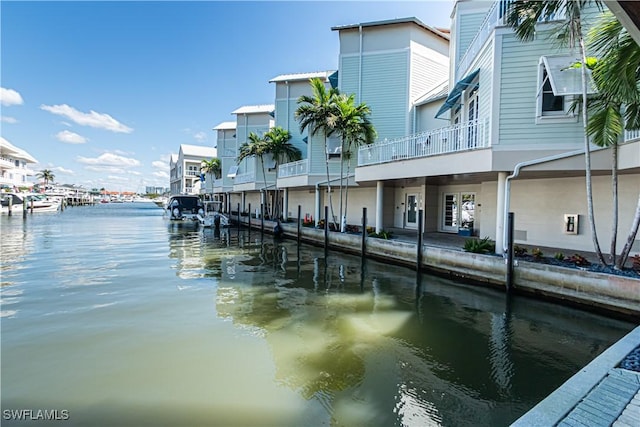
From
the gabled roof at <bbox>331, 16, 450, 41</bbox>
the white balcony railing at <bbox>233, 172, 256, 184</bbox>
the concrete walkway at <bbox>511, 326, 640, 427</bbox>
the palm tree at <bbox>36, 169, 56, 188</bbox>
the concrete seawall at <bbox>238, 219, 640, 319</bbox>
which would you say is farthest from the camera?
the palm tree at <bbox>36, 169, 56, 188</bbox>

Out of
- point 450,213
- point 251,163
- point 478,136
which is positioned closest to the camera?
point 478,136

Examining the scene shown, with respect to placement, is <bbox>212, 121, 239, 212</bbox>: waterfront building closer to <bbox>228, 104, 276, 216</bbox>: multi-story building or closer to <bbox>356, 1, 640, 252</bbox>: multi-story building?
<bbox>228, 104, 276, 216</bbox>: multi-story building

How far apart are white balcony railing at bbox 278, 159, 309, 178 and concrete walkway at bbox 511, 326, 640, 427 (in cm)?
1837

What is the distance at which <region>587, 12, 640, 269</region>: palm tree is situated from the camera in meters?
6.58

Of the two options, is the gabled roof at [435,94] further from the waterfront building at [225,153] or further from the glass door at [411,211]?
the waterfront building at [225,153]

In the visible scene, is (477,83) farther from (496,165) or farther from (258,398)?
(258,398)

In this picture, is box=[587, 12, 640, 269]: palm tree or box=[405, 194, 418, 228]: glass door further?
box=[405, 194, 418, 228]: glass door

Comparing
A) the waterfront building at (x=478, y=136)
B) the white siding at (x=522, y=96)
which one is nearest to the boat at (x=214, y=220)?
the waterfront building at (x=478, y=136)

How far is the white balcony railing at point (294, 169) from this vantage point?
21514 mm

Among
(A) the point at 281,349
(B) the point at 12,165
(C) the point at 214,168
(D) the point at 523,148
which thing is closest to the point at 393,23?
(D) the point at 523,148

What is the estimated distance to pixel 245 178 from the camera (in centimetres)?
3247

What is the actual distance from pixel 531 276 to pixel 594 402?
6682mm

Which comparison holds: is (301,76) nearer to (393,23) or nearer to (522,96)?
(393,23)

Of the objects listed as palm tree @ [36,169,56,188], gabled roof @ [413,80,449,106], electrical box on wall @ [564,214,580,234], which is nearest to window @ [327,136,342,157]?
gabled roof @ [413,80,449,106]
